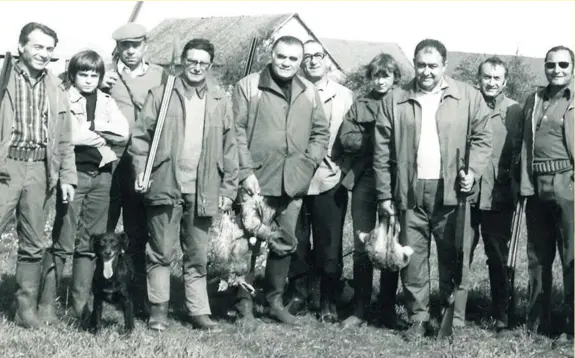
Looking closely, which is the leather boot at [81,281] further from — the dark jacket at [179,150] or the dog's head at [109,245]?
the dark jacket at [179,150]

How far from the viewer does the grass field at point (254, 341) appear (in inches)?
236

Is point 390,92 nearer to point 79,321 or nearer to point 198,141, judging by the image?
point 198,141

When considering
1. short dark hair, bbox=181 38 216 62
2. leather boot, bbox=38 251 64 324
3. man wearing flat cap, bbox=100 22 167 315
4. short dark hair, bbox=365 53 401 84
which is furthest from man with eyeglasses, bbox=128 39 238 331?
short dark hair, bbox=365 53 401 84

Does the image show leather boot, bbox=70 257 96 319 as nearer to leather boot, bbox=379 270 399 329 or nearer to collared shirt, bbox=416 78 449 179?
leather boot, bbox=379 270 399 329

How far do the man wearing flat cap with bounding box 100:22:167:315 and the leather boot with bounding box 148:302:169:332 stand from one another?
0.46 meters

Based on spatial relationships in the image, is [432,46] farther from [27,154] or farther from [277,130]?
[27,154]

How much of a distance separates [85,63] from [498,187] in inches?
160

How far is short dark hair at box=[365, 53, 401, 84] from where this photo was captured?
7.48 meters

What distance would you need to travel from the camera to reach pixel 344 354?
6.59m

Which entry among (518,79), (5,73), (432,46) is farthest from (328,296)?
(518,79)

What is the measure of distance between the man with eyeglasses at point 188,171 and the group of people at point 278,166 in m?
0.01

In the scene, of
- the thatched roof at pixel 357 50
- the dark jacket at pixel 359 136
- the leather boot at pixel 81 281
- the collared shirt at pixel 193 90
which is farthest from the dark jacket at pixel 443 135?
the thatched roof at pixel 357 50

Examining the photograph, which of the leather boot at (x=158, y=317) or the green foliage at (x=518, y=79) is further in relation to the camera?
the green foliage at (x=518, y=79)

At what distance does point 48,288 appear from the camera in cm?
707
